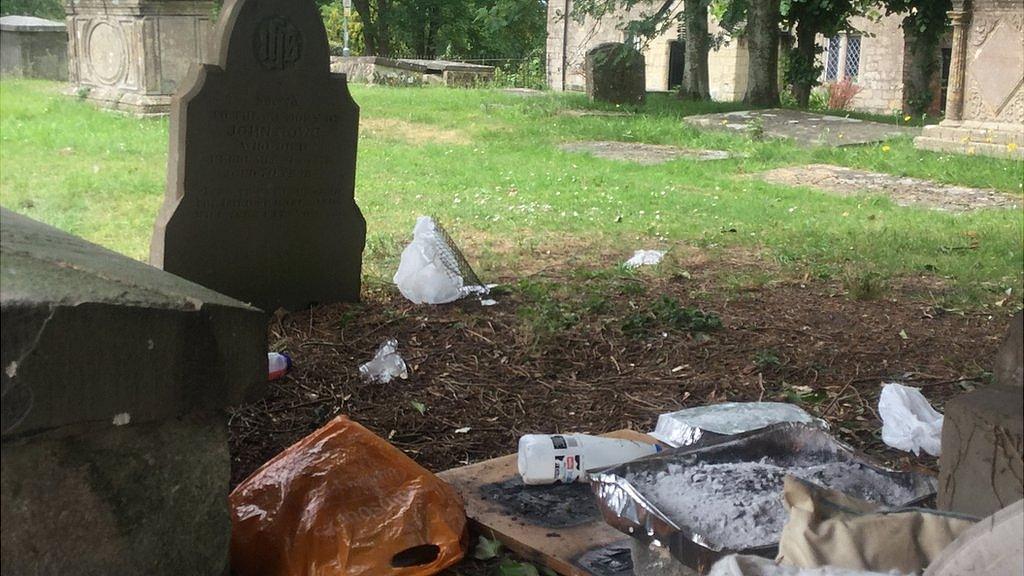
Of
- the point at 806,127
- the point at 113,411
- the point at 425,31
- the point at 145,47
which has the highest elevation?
the point at 425,31

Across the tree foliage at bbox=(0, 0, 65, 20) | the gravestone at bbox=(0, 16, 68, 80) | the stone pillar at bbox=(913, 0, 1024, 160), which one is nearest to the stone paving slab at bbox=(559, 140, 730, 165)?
the stone pillar at bbox=(913, 0, 1024, 160)

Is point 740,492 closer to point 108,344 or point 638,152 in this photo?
point 108,344

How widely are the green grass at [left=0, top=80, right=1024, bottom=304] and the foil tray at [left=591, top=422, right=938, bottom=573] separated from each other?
11.0 ft

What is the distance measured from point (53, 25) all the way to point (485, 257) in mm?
18241

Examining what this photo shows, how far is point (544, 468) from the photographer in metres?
3.37

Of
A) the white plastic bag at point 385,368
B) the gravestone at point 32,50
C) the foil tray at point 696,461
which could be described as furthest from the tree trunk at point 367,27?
the foil tray at point 696,461

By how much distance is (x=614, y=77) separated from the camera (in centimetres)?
1888

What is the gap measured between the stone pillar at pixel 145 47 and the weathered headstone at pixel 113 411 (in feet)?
38.8

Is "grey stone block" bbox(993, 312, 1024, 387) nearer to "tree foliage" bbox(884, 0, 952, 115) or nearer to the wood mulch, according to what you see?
the wood mulch

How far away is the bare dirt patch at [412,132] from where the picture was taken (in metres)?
13.3

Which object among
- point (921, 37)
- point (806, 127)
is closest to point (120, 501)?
point (806, 127)

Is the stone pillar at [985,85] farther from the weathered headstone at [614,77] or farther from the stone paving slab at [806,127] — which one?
the weathered headstone at [614,77]

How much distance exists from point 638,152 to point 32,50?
47.6 feet

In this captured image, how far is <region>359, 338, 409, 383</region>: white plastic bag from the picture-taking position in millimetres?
4844
